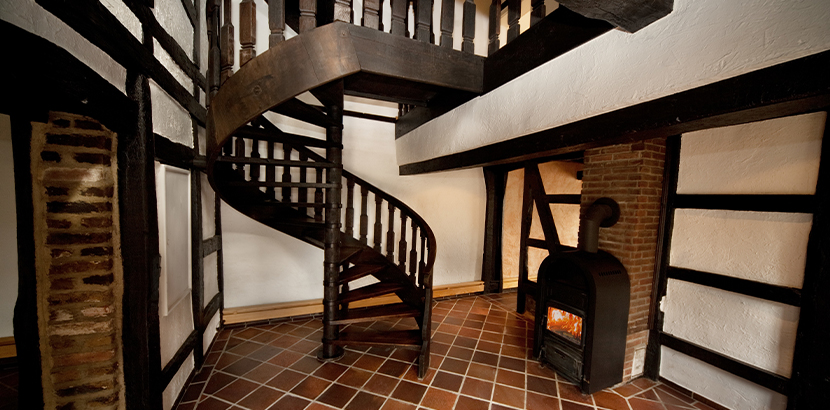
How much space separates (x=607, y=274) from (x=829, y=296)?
3.45 ft

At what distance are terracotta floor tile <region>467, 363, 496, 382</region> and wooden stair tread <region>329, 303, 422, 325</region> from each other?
66cm

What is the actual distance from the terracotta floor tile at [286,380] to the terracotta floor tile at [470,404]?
1.30 metres

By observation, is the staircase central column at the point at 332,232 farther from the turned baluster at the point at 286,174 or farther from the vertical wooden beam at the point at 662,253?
the vertical wooden beam at the point at 662,253

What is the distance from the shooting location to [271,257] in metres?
3.49

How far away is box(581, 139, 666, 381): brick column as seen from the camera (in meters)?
2.36

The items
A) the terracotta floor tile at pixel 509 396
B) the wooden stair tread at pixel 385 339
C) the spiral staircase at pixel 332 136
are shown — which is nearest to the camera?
the spiral staircase at pixel 332 136

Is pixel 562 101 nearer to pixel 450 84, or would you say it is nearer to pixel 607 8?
pixel 607 8

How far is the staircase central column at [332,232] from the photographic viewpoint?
7.95 ft

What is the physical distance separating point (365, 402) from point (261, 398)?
785mm

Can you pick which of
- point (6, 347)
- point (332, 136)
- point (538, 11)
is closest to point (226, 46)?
point (332, 136)

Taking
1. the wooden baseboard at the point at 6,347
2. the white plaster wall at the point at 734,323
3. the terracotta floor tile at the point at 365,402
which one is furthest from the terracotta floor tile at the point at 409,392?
the wooden baseboard at the point at 6,347

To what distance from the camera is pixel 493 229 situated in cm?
463

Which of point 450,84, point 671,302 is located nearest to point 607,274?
point 671,302

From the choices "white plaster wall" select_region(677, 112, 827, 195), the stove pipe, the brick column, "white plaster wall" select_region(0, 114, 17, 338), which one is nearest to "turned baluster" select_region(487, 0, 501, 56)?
the brick column
